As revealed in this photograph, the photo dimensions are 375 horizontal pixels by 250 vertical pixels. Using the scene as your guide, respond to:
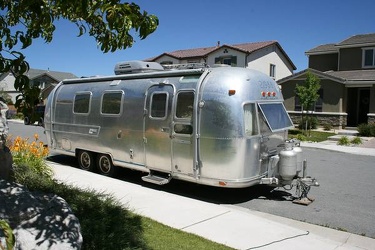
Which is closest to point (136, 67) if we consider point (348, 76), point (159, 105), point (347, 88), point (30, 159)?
point (159, 105)

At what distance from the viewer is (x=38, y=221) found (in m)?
3.66

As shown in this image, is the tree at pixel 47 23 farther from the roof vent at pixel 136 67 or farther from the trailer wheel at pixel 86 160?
the trailer wheel at pixel 86 160

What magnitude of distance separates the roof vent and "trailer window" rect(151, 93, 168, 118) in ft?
4.29

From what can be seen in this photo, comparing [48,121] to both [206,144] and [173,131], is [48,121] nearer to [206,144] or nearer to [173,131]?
[173,131]

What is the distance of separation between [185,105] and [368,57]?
81.2 feet

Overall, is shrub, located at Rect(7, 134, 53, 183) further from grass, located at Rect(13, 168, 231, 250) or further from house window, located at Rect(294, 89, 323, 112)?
house window, located at Rect(294, 89, 323, 112)

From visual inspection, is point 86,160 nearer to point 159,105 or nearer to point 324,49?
point 159,105

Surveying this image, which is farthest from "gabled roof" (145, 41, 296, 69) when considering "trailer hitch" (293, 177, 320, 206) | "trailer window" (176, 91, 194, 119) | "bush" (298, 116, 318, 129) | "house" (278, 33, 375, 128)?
"trailer hitch" (293, 177, 320, 206)

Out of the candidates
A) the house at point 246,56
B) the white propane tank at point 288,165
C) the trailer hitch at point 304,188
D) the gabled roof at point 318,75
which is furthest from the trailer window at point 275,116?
the house at point 246,56

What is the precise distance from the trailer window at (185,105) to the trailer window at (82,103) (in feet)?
11.0

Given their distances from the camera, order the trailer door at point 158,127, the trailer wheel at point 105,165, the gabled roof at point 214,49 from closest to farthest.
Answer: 1. the trailer door at point 158,127
2. the trailer wheel at point 105,165
3. the gabled roof at point 214,49

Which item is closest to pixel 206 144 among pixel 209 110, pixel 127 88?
pixel 209 110

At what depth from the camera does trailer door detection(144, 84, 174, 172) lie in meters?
8.38

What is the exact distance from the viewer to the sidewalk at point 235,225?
18.2ft
